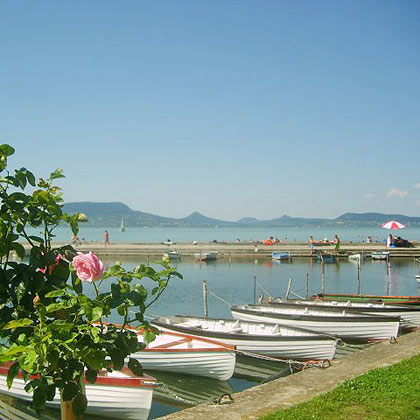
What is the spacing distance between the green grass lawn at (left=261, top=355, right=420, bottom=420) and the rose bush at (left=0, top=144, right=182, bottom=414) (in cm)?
605

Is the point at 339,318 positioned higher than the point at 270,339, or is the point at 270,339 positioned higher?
the point at 339,318

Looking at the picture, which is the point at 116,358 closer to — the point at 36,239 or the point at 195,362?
the point at 36,239

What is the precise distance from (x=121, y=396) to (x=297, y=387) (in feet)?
13.8

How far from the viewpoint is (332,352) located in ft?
54.5

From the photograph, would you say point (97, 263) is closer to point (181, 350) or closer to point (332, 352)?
point (181, 350)

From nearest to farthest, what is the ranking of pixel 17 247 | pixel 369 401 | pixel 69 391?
1. pixel 69 391
2. pixel 17 247
3. pixel 369 401

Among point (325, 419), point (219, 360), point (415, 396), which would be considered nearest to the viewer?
point (325, 419)

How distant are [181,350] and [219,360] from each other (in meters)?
1.25

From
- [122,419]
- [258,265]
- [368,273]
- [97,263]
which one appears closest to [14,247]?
[97,263]

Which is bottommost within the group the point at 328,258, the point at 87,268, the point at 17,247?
the point at 328,258

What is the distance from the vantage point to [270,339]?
17.0 m

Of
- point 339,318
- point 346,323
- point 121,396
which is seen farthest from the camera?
point 339,318

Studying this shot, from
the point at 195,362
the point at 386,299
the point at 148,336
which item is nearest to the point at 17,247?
the point at 148,336

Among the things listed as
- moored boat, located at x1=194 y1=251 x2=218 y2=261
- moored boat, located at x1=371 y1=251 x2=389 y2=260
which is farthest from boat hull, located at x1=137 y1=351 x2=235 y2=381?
moored boat, located at x1=371 y1=251 x2=389 y2=260
